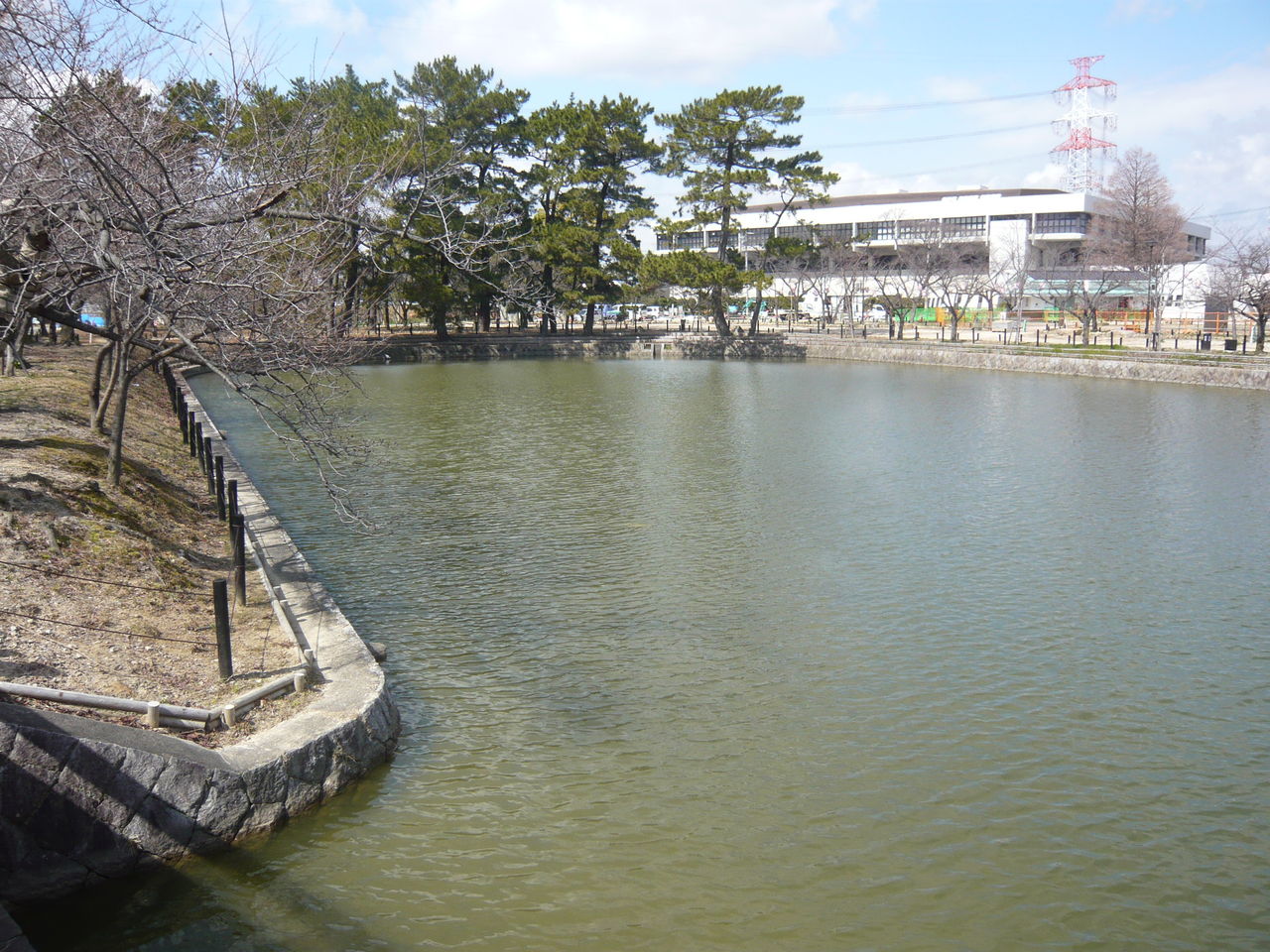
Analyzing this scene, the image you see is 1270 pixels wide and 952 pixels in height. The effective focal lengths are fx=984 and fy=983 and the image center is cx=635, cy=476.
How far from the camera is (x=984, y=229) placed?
241ft

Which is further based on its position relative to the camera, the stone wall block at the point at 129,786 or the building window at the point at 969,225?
the building window at the point at 969,225

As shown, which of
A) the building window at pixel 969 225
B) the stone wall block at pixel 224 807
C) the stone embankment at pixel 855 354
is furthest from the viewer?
the building window at pixel 969 225

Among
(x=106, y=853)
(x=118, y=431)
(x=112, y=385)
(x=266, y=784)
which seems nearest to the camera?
(x=106, y=853)

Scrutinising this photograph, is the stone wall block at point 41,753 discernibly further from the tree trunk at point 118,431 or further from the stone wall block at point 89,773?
the tree trunk at point 118,431

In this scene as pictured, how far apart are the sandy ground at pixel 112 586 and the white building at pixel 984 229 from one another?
55161 mm

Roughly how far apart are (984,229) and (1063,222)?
5.51 meters

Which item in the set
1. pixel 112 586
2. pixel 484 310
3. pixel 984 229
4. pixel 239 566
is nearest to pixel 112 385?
pixel 239 566

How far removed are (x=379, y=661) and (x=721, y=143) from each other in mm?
43303

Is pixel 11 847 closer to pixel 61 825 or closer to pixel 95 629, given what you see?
pixel 61 825

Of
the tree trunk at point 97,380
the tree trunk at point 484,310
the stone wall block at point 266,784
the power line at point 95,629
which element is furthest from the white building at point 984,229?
the stone wall block at point 266,784

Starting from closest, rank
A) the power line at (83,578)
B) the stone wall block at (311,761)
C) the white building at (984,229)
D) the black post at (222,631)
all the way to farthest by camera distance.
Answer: the stone wall block at (311,761) < the black post at (222,631) < the power line at (83,578) < the white building at (984,229)

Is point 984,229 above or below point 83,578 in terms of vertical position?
above

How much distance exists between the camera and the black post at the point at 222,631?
21.8 ft

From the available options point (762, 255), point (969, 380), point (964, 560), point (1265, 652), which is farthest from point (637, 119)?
point (1265, 652)
